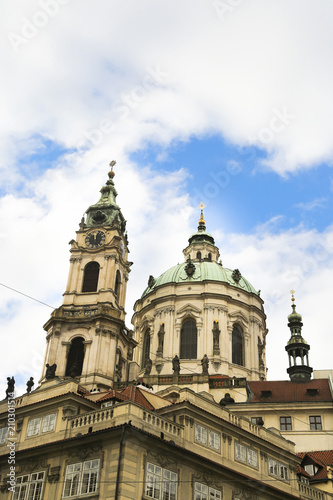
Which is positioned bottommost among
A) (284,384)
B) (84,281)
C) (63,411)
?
(63,411)

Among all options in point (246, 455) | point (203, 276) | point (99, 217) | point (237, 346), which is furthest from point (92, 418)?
point (203, 276)

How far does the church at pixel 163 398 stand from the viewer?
26.2 meters

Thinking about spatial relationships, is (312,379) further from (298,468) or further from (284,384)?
(298,468)

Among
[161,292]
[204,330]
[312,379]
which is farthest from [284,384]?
[161,292]

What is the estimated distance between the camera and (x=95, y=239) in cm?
6128

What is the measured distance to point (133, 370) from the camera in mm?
58125

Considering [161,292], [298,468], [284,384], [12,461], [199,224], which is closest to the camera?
[12,461]

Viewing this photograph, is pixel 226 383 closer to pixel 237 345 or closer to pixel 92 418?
pixel 237 345

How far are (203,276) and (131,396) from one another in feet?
122

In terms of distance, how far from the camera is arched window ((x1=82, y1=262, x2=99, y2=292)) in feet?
193

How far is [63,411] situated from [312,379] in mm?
35488

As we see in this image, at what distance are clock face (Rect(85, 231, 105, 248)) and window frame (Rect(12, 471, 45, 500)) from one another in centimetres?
3441

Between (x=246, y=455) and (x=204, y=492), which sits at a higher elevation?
(x=246, y=455)

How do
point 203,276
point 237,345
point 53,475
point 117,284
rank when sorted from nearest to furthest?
point 53,475 < point 117,284 < point 237,345 < point 203,276
